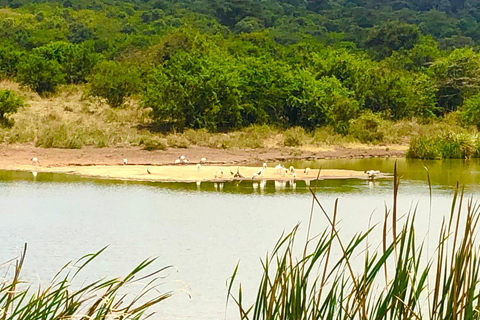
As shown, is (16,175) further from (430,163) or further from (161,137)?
(430,163)

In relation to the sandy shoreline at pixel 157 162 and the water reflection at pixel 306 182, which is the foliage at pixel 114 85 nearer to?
the sandy shoreline at pixel 157 162

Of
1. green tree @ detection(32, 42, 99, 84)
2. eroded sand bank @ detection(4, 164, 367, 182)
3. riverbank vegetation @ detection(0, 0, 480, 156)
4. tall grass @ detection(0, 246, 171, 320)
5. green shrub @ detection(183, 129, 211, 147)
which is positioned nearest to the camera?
tall grass @ detection(0, 246, 171, 320)

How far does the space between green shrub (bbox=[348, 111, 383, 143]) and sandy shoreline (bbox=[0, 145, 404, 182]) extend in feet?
9.75

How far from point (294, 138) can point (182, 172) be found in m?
7.64

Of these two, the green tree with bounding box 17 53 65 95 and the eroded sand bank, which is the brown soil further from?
the green tree with bounding box 17 53 65 95

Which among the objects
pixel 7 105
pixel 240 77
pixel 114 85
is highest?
pixel 240 77

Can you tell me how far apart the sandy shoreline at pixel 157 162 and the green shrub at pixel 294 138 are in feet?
3.21

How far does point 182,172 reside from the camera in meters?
20.7

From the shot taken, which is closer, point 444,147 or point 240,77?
point 444,147

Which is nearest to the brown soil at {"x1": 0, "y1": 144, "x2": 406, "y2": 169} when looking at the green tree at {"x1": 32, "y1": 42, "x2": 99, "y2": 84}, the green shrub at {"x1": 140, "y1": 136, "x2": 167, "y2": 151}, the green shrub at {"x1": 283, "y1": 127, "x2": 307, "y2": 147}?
the green shrub at {"x1": 140, "y1": 136, "x2": 167, "y2": 151}

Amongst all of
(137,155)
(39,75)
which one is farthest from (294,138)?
(39,75)

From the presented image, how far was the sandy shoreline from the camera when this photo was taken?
20.2 m

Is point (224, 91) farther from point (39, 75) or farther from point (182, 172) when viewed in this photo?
point (182, 172)

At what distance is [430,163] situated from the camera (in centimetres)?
2481
